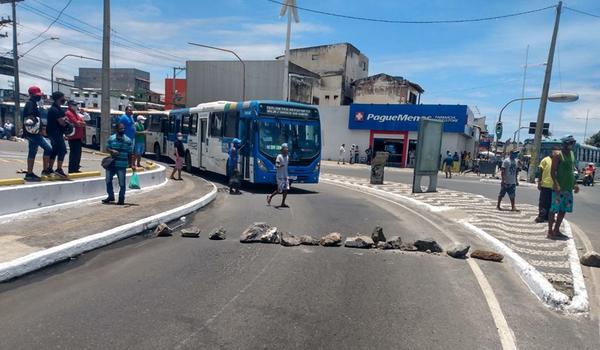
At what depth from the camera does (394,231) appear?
371 inches

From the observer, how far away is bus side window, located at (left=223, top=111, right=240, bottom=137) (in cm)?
1638

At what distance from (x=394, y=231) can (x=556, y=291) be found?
13.5 ft

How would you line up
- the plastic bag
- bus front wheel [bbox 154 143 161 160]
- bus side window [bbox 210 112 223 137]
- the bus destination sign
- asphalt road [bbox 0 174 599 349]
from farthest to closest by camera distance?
bus front wheel [bbox 154 143 161 160]
bus side window [bbox 210 112 223 137]
the bus destination sign
the plastic bag
asphalt road [bbox 0 174 599 349]

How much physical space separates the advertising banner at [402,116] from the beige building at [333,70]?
12027mm

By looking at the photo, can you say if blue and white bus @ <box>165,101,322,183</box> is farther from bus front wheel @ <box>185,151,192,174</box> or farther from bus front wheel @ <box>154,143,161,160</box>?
bus front wheel @ <box>154,143,161,160</box>

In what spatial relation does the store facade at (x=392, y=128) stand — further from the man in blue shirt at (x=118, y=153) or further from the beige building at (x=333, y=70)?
the man in blue shirt at (x=118, y=153)

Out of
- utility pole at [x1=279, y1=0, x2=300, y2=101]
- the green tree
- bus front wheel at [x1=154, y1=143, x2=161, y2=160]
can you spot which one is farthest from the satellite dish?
the green tree

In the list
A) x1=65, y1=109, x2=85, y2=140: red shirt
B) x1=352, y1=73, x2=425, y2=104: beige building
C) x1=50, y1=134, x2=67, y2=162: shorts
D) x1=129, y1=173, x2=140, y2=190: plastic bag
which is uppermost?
x1=352, y1=73, x2=425, y2=104: beige building

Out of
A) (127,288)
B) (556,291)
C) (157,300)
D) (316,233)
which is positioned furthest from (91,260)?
(556,291)

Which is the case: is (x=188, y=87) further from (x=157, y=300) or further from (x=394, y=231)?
(x=157, y=300)

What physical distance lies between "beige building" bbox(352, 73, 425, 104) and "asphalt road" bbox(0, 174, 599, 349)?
43288 mm

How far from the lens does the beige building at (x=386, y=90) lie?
1911 inches

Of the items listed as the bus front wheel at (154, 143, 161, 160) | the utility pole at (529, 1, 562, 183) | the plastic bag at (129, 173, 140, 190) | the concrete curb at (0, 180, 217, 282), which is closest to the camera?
the concrete curb at (0, 180, 217, 282)

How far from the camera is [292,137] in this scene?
619 inches
